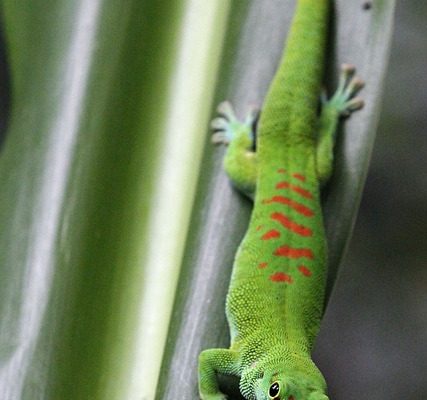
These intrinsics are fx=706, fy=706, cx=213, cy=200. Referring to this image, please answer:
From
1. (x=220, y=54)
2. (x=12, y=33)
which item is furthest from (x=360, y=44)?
(x=12, y=33)

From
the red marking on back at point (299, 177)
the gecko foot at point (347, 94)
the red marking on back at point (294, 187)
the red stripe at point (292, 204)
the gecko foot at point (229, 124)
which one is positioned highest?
the gecko foot at point (347, 94)

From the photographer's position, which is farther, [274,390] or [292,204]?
[292,204]

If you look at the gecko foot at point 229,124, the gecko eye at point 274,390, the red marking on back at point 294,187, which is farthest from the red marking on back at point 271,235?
the gecko eye at point 274,390

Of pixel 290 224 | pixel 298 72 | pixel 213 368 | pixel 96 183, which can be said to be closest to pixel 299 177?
pixel 290 224

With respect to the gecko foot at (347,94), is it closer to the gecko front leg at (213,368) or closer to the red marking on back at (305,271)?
the red marking on back at (305,271)

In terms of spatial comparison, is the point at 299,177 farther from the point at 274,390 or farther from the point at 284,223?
the point at 274,390

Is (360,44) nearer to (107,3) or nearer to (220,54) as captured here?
(220,54)
